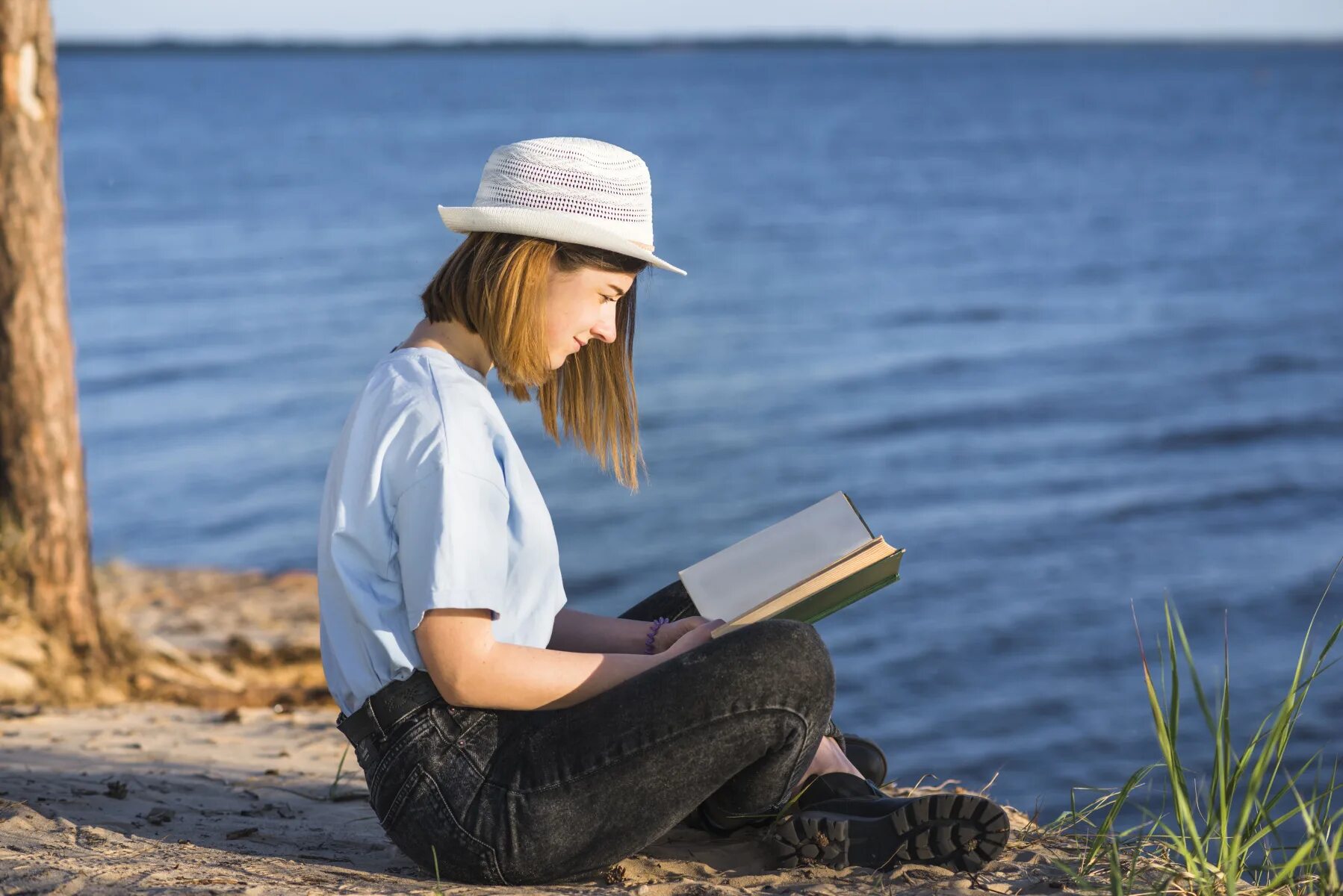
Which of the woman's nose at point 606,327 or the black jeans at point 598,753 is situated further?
the woman's nose at point 606,327

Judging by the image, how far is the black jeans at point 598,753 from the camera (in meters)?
2.58

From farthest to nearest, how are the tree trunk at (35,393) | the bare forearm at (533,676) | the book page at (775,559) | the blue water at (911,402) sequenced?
the blue water at (911,402)
the tree trunk at (35,393)
the book page at (775,559)
the bare forearm at (533,676)

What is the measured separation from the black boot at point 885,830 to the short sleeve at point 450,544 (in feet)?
2.81

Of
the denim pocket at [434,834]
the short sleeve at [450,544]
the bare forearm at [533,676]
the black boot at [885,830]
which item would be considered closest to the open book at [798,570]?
the bare forearm at [533,676]

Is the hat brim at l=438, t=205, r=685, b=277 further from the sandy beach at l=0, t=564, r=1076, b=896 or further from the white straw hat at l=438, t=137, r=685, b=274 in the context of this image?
the sandy beach at l=0, t=564, r=1076, b=896

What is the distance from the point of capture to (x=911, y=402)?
1320 cm

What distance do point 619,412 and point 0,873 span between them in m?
1.54

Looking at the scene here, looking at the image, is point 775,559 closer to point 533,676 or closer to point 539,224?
point 533,676

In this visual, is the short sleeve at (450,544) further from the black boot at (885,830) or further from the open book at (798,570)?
the black boot at (885,830)

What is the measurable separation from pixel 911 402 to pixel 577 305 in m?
10.8

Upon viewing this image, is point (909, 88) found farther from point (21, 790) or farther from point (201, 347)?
point (21, 790)

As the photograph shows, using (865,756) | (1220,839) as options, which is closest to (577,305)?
(865,756)

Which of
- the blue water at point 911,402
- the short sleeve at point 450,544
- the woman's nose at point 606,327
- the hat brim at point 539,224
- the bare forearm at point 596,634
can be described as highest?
the hat brim at point 539,224

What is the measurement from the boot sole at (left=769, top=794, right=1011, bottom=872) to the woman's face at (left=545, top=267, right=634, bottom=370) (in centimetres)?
108
